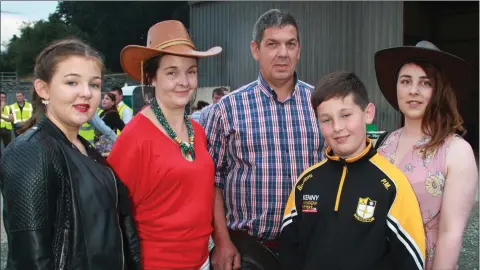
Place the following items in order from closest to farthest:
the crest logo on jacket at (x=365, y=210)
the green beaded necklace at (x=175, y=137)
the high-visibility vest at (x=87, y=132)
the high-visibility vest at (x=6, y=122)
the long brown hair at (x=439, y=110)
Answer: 1. the crest logo on jacket at (x=365, y=210)
2. the long brown hair at (x=439, y=110)
3. the green beaded necklace at (x=175, y=137)
4. the high-visibility vest at (x=87, y=132)
5. the high-visibility vest at (x=6, y=122)

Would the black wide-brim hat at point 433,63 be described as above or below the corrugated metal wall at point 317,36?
below

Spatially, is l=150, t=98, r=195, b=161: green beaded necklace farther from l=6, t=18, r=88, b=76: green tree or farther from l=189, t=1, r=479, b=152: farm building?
l=6, t=18, r=88, b=76: green tree

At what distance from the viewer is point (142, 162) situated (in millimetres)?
2143

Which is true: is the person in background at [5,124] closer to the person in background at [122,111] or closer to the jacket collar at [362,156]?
the person in background at [122,111]

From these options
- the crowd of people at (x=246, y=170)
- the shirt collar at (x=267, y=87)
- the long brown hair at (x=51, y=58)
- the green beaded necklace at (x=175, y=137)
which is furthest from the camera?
the shirt collar at (x=267, y=87)

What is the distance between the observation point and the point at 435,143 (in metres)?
2.06

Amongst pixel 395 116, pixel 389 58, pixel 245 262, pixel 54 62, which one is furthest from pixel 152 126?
pixel 395 116

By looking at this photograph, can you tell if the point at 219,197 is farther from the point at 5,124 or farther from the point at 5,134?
the point at 5,124

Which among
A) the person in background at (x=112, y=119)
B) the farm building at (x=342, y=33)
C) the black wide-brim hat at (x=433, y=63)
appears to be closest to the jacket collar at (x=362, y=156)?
the black wide-brim hat at (x=433, y=63)

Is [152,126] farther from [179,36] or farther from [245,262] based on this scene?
[245,262]

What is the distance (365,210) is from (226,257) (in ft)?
2.96

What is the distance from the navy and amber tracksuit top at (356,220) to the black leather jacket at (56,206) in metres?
0.78

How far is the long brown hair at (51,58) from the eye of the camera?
1849 millimetres

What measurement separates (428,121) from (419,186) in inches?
12.1
